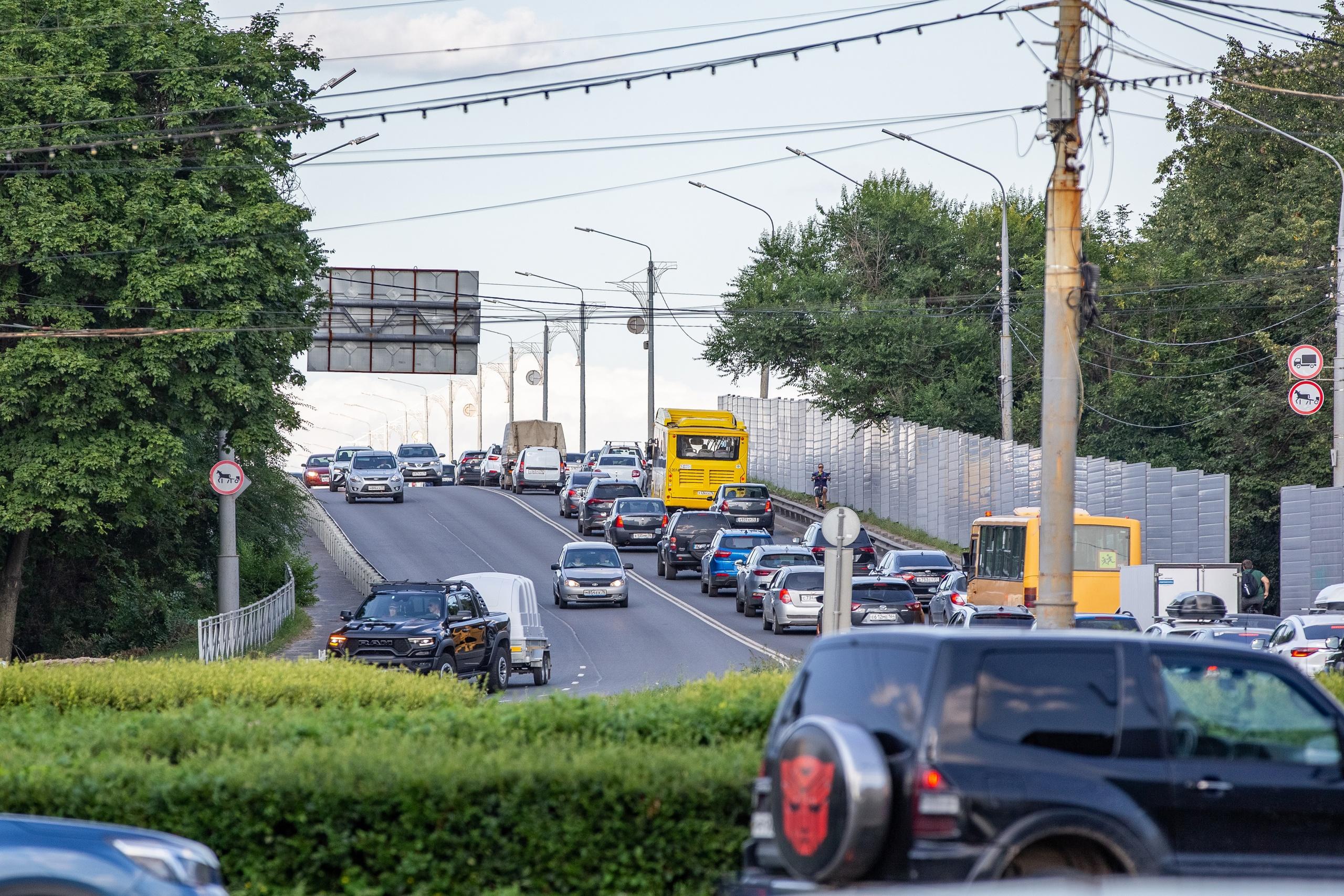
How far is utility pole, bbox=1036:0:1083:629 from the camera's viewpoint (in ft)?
42.6

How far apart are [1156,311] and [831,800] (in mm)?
52861

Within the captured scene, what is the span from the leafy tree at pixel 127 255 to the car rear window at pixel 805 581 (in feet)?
36.8

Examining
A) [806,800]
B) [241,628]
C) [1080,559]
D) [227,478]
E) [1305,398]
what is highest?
[1305,398]

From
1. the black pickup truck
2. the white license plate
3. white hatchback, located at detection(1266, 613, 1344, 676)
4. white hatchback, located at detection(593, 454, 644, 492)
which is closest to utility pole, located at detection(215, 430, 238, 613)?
the black pickup truck

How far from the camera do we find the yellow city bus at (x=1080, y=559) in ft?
104

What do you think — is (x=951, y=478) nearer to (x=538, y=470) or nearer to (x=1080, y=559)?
(x=1080, y=559)

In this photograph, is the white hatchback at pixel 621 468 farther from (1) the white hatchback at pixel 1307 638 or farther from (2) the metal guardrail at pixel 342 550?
(1) the white hatchback at pixel 1307 638

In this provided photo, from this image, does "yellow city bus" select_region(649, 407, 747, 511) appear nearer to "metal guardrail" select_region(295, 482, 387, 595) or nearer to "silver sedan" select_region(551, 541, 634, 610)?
"metal guardrail" select_region(295, 482, 387, 595)

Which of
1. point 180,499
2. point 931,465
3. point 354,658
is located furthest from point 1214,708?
point 931,465

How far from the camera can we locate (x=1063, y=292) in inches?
518

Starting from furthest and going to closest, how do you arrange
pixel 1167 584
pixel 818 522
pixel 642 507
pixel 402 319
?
pixel 818 522
pixel 642 507
pixel 402 319
pixel 1167 584

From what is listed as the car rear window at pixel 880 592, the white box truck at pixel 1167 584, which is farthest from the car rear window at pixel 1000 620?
the white box truck at pixel 1167 584

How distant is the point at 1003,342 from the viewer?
39.0 metres

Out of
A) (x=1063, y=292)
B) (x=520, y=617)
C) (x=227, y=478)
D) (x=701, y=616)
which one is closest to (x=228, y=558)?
(x=227, y=478)
